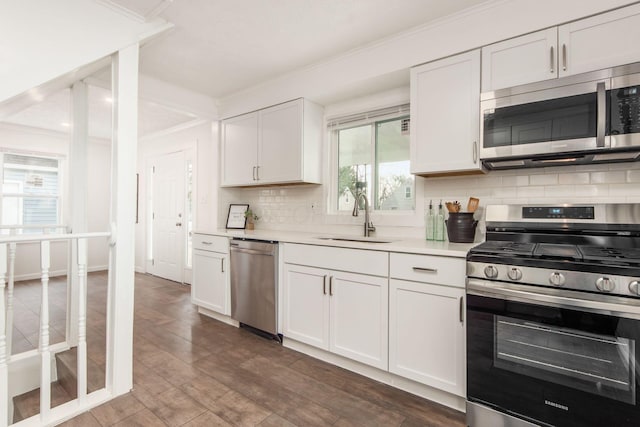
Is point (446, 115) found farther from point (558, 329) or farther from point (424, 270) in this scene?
point (558, 329)

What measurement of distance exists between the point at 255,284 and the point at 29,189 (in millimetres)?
4908

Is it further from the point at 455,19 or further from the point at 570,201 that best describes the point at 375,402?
the point at 455,19

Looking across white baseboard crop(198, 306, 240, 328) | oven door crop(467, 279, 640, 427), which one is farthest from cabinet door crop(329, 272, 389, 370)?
white baseboard crop(198, 306, 240, 328)

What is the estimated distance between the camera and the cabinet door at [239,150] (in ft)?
Result: 11.5

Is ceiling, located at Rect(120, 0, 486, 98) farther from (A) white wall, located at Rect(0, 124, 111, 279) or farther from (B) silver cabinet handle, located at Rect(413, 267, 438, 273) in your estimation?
(A) white wall, located at Rect(0, 124, 111, 279)

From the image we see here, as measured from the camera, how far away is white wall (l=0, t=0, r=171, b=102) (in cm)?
182

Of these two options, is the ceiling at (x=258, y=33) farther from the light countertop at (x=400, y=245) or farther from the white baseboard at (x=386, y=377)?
the white baseboard at (x=386, y=377)

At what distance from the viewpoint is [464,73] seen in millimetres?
2143

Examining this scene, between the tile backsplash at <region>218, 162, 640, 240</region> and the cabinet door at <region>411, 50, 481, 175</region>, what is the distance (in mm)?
303

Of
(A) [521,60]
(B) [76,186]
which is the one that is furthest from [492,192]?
(B) [76,186]

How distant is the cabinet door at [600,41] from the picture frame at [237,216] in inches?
127

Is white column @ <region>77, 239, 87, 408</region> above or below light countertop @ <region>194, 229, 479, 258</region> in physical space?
below

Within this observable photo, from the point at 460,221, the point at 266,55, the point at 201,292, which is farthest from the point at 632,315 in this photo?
the point at 201,292

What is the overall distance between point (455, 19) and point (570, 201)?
142 cm
